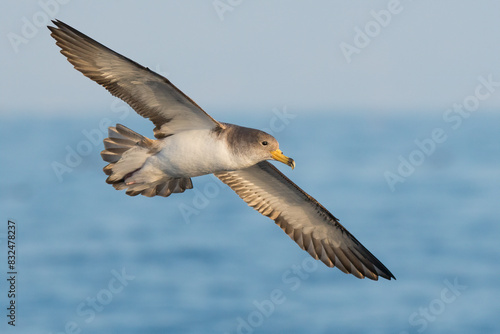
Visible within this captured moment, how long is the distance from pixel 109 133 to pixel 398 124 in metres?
117

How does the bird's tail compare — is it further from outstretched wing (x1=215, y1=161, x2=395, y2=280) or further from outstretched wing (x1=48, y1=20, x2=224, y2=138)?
outstretched wing (x1=215, y1=161, x2=395, y2=280)

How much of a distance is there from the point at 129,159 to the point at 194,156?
0.95 m

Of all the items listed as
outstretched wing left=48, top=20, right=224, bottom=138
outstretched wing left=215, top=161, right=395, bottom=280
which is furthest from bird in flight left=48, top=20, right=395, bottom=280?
outstretched wing left=215, top=161, right=395, bottom=280

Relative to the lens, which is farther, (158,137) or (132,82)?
(158,137)

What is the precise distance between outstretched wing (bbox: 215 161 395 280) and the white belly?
164cm

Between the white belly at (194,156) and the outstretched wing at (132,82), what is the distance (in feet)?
0.57

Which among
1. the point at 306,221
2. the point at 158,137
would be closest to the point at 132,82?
the point at 158,137

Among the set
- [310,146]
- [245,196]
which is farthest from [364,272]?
[310,146]

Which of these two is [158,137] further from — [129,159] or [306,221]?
[306,221]

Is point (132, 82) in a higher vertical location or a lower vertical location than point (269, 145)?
lower

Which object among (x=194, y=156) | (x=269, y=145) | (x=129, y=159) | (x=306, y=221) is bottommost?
(x=129, y=159)

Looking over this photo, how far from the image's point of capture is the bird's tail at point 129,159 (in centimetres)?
1234

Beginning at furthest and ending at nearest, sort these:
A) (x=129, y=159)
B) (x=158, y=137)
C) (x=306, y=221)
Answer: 1. (x=306, y=221)
2. (x=158, y=137)
3. (x=129, y=159)

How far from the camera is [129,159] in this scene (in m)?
12.4
